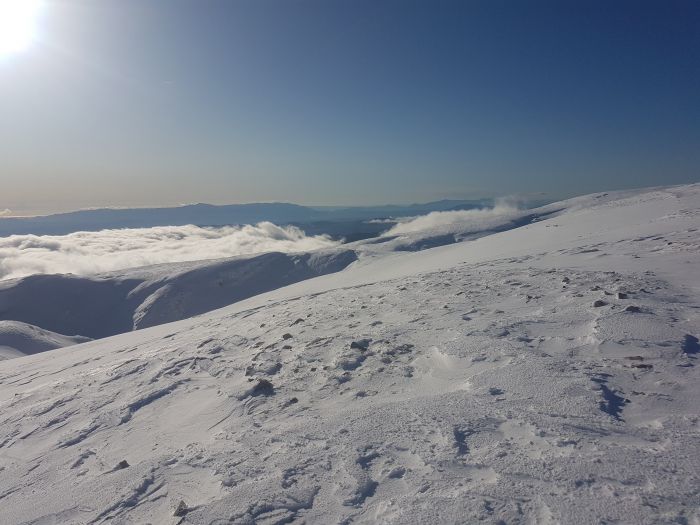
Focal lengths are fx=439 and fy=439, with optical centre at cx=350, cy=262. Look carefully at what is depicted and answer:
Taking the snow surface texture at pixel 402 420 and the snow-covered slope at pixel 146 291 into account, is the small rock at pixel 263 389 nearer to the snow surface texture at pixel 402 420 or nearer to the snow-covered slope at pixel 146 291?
the snow surface texture at pixel 402 420

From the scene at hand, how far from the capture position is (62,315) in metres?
88.8

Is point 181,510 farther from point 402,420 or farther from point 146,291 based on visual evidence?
point 146,291

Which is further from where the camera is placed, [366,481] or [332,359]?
[332,359]

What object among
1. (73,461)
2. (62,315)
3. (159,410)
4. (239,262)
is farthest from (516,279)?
(62,315)

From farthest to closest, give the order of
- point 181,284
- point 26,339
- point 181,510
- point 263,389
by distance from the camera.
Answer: point 181,284 < point 26,339 < point 263,389 < point 181,510

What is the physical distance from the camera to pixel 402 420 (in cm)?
568

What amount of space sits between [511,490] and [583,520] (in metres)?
0.63

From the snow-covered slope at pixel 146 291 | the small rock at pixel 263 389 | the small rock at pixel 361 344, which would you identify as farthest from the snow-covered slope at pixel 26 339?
the small rock at pixel 361 344

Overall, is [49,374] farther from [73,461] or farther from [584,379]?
[584,379]

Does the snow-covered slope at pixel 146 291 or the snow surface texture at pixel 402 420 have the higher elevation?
the snow surface texture at pixel 402 420

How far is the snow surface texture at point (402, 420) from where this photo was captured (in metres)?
4.18

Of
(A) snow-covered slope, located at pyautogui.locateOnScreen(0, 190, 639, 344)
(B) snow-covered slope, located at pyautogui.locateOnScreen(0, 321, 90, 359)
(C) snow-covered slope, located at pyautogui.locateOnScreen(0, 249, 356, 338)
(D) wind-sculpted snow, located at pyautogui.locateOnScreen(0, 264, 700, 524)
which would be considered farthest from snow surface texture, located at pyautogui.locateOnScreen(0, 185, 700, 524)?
(C) snow-covered slope, located at pyautogui.locateOnScreen(0, 249, 356, 338)

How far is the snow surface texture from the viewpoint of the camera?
4176 millimetres

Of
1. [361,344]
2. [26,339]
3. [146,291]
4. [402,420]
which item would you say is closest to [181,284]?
[146,291]
